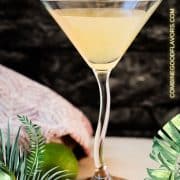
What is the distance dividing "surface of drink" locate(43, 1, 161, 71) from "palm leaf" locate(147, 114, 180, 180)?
7.8 inches

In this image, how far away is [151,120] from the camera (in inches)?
44.8

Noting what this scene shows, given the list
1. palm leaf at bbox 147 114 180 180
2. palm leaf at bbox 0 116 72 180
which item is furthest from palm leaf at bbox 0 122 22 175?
palm leaf at bbox 147 114 180 180

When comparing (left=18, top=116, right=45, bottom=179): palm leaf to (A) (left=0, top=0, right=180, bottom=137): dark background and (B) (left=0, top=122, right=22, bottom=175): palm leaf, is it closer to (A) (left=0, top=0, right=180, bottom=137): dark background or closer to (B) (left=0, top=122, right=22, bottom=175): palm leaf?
(B) (left=0, top=122, right=22, bottom=175): palm leaf

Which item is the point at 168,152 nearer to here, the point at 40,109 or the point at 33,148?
the point at 33,148

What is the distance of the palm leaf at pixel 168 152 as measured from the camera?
594 millimetres

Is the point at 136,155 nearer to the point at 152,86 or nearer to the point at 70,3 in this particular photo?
the point at 152,86

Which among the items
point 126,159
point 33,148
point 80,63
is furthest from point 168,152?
point 80,63

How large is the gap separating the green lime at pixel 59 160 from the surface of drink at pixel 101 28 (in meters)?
0.13

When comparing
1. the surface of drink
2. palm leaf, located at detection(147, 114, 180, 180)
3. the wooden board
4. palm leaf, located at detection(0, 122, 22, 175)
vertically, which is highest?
the surface of drink

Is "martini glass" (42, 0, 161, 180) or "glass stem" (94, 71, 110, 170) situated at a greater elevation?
"martini glass" (42, 0, 161, 180)

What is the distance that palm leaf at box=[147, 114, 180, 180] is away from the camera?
594 mm

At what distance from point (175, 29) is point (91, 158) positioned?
0.99 ft

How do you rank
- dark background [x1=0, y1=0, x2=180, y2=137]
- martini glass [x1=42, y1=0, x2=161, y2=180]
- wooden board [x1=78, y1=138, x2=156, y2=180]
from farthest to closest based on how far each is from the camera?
dark background [x1=0, y1=0, x2=180, y2=137] → wooden board [x1=78, y1=138, x2=156, y2=180] → martini glass [x1=42, y1=0, x2=161, y2=180]

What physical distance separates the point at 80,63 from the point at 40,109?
7.9 inches
